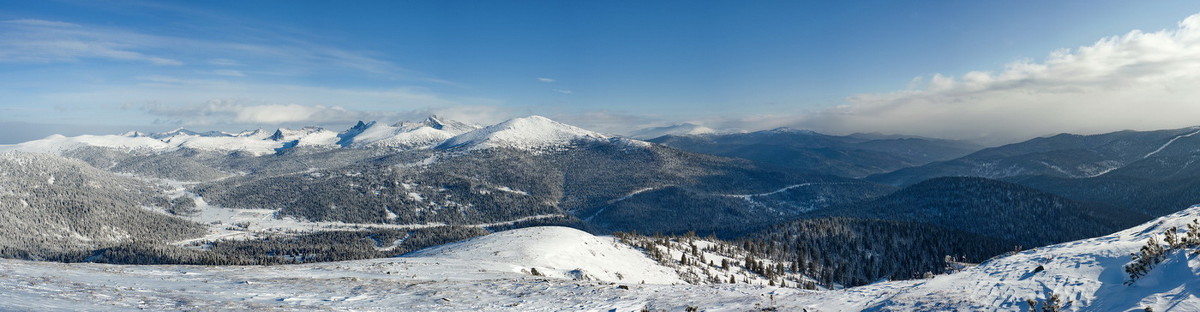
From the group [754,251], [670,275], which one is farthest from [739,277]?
[754,251]

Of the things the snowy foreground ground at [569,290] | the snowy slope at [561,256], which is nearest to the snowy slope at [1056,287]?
the snowy foreground ground at [569,290]

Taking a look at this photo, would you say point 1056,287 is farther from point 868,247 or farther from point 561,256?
point 868,247

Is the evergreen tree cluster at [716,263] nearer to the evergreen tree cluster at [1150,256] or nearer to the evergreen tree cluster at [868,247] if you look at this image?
the evergreen tree cluster at [868,247]

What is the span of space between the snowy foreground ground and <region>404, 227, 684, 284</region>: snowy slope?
57.0 feet

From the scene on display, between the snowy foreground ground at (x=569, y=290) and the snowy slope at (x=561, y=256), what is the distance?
57.0 feet

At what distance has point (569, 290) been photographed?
34312mm

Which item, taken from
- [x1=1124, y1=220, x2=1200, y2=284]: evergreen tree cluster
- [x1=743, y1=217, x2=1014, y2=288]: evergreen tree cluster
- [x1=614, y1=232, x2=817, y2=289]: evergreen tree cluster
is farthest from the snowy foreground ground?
[x1=743, y1=217, x2=1014, y2=288]: evergreen tree cluster

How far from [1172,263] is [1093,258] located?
19.2ft

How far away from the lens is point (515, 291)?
3466 centimetres

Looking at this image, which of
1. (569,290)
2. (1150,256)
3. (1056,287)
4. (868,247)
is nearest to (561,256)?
(569,290)

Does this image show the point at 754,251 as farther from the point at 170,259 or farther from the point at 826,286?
the point at 170,259

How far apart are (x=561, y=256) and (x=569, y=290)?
127 feet

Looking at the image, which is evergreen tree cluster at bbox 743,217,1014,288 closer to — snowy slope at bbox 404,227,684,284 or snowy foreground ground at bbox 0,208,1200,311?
snowy slope at bbox 404,227,684,284

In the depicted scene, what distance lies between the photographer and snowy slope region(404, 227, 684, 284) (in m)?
62.8
